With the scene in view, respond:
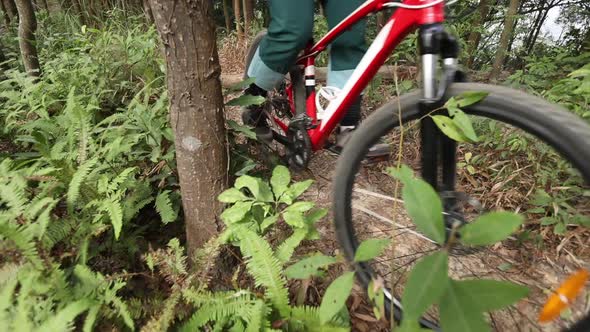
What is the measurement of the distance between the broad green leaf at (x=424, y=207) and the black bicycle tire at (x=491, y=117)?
424 mm

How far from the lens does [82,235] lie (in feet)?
3.83

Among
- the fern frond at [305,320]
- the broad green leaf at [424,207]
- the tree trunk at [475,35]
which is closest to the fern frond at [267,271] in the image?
the fern frond at [305,320]

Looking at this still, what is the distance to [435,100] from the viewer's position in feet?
3.08

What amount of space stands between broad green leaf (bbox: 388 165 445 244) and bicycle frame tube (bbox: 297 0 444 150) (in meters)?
0.67

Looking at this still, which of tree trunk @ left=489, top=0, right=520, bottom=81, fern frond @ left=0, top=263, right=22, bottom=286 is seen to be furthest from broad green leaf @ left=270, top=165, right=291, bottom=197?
tree trunk @ left=489, top=0, right=520, bottom=81

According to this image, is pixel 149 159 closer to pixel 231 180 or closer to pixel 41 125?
pixel 231 180

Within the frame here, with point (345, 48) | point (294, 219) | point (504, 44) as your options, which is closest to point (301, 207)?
point (294, 219)

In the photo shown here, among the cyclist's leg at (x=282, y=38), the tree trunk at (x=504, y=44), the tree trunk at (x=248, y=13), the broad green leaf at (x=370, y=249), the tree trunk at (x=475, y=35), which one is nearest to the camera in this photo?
the broad green leaf at (x=370, y=249)

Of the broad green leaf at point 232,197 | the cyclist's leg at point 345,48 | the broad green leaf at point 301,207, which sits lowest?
the broad green leaf at point 301,207

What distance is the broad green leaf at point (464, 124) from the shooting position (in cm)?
80

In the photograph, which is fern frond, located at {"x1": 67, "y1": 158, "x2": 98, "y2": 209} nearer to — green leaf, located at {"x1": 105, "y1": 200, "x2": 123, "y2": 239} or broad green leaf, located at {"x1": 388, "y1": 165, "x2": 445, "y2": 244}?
green leaf, located at {"x1": 105, "y1": 200, "x2": 123, "y2": 239}

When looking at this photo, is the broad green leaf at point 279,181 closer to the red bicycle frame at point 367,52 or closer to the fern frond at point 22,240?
the red bicycle frame at point 367,52

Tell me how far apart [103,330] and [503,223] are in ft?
3.42

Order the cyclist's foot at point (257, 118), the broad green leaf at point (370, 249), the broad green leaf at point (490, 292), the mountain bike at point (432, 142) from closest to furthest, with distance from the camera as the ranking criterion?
the broad green leaf at point (490, 292), the broad green leaf at point (370, 249), the mountain bike at point (432, 142), the cyclist's foot at point (257, 118)
